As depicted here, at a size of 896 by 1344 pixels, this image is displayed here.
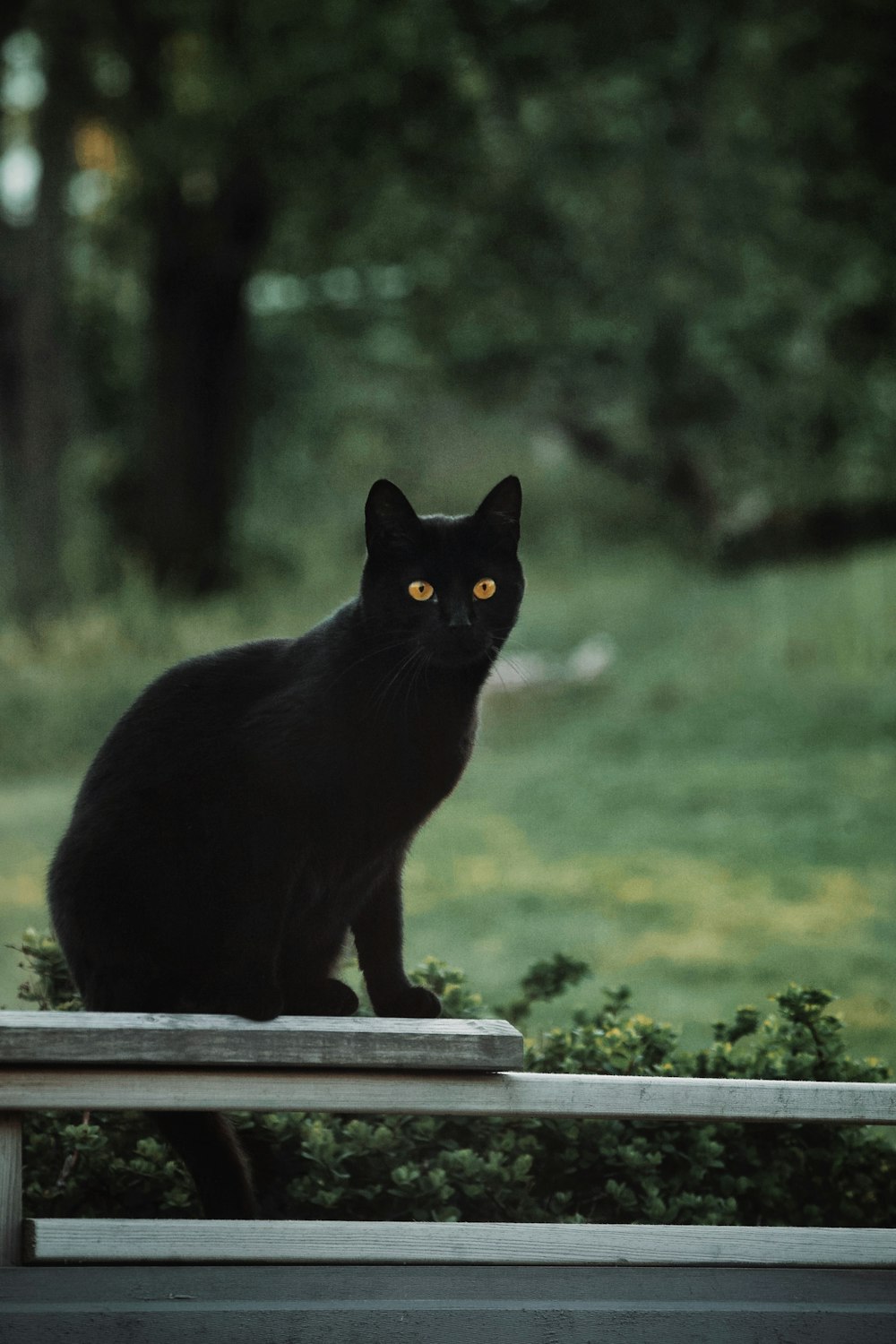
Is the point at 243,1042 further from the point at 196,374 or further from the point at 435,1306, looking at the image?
the point at 196,374

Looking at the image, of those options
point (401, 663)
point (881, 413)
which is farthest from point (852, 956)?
point (881, 413)

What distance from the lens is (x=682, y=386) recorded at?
622 inches

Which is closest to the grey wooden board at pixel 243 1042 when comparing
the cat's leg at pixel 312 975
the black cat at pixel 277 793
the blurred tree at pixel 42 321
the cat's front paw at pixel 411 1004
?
the black cat at pixel 277 793

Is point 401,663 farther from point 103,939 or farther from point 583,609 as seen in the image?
point 583,609

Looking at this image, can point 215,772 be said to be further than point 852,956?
No

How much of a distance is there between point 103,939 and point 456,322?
37.2ft

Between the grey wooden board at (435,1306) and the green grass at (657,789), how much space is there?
10.2 ft

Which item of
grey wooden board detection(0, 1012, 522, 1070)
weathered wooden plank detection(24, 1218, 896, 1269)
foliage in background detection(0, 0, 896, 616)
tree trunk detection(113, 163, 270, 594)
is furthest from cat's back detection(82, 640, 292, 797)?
tree trunk detection(113, 163, 270, 594)

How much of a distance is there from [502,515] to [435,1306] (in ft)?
4.39

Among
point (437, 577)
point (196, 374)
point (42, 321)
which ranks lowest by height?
point (437, 577)

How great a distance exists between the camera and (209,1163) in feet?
8.49

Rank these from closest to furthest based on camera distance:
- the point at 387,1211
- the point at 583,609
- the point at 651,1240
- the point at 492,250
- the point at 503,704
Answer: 1. the point at 651,1240
2. the point at 387,1211
3. the point at 503,704
4. the point at 492,250
5. the point at 583,609

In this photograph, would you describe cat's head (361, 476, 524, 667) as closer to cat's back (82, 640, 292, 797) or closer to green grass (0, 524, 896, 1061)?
cat's back (82, 640, 292, 797)

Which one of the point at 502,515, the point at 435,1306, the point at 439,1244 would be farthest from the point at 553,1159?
the point at 502,515
